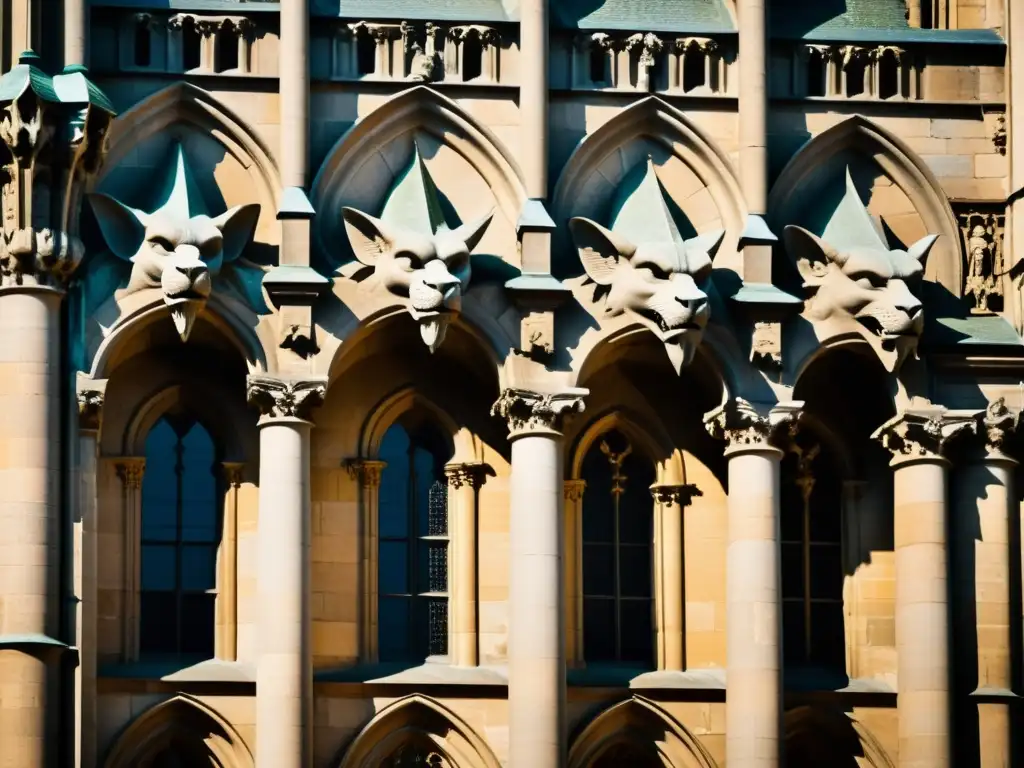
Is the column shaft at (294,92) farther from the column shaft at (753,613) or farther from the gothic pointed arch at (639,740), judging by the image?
the gothic pointed arch at (639,740)

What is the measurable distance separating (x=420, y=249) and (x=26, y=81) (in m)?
4.77

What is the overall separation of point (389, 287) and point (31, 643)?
5789 mm

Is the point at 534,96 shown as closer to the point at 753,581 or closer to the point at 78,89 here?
the point at 78,89

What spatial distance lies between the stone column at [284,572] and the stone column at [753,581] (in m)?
4.72

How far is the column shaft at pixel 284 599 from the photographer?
45.4m

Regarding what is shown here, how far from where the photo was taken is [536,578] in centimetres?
4606

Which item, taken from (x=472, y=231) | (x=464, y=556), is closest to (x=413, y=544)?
(x=464, y=556)

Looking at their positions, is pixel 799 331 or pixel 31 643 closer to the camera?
pixel 31 643

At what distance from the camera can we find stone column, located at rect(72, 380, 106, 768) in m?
45.3

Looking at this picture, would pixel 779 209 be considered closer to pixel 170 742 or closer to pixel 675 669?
pixel 675 669

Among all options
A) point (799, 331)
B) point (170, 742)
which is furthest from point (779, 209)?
point (170, 742)

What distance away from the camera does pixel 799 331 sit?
155 ft

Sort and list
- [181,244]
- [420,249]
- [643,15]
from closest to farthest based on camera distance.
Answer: [181,244] → [420,249] → [643,15]

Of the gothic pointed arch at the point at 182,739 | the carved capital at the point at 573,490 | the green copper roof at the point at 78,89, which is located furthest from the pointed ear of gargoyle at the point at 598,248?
the gothic pointed arch at the point at 182,739
